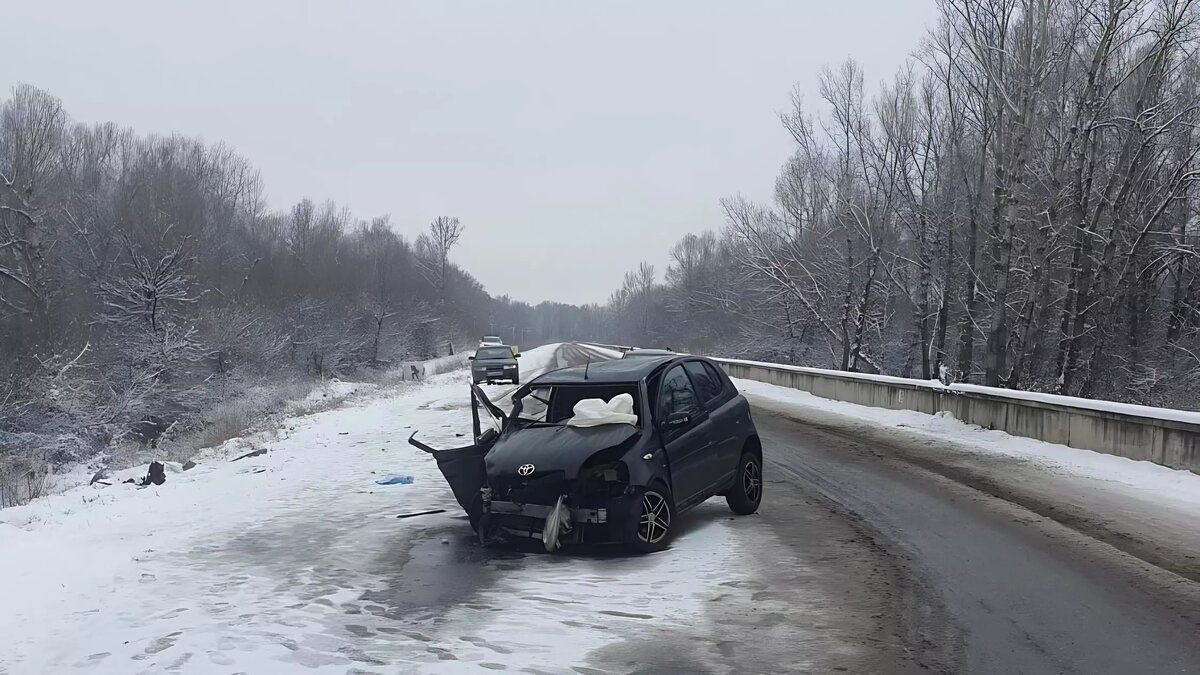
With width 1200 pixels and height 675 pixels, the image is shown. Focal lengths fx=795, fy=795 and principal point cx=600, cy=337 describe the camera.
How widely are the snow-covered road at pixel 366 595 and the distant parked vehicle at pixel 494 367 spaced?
23.1m

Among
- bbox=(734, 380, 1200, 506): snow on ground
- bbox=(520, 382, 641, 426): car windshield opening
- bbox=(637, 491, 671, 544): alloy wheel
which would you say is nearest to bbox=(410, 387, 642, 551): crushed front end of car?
bbox=(637, 491, 671, 544): alloy wheel

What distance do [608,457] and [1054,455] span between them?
8753mm

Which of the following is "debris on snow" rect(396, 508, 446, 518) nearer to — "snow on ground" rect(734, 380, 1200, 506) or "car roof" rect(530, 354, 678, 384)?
"car roof" rect(530, 354, 678, 384)

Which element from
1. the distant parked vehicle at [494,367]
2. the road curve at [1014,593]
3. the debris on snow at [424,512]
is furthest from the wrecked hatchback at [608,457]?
the distant parked vehicle at [494,367]

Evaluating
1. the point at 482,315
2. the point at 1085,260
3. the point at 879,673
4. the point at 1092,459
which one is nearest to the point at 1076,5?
the point at 1085,260

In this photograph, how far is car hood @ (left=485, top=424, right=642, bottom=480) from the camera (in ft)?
23.0

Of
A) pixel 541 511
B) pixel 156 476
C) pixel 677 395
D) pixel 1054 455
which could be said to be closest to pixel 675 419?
pixel 677 395

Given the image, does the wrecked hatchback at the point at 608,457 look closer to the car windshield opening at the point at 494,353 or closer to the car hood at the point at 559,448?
the car hood at the point at 559,448

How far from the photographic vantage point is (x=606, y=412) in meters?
7.62

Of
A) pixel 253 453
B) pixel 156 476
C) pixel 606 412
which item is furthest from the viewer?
pixel 253 453

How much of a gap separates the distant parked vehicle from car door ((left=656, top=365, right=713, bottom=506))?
25.0m

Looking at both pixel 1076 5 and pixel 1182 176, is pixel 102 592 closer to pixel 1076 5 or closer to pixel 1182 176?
pixel 1182 176

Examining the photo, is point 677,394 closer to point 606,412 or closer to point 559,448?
point 606,412

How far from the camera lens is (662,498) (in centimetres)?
725
